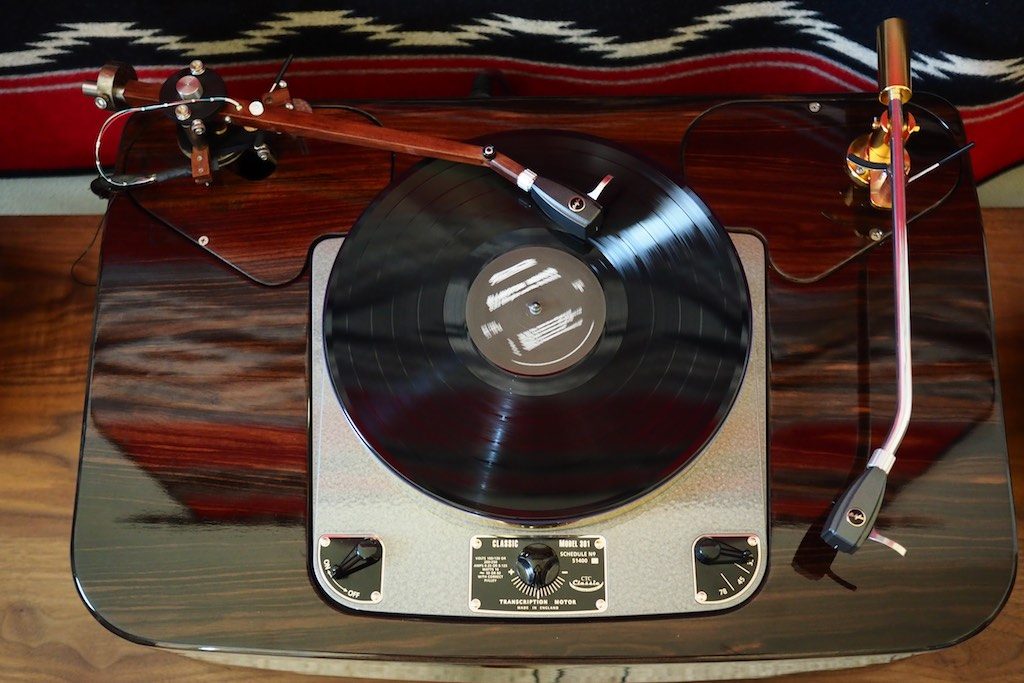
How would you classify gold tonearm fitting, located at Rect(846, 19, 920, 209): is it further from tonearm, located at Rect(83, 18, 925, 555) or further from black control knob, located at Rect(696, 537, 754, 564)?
black control knob, located at Rect(696, 537, 754, 564)

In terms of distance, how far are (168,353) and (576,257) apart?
38cm

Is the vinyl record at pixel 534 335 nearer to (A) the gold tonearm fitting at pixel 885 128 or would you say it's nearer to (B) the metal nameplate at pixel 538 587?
(B) the metal nameplate at pixel 538 587

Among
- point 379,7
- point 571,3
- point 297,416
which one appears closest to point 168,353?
point 297,416

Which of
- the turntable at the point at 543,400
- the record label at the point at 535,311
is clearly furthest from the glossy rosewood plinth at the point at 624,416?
the record label at the point at 535,311

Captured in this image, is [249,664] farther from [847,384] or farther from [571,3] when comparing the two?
[571,3]

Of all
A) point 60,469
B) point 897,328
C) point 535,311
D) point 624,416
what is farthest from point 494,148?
point 60,469

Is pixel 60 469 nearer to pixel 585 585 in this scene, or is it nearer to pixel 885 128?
pixel 585 585

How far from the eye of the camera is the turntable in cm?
76

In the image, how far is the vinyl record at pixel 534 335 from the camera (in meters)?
0.76

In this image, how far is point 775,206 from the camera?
0.89m

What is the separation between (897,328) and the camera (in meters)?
0.78

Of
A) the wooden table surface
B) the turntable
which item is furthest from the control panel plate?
the wooden table surface

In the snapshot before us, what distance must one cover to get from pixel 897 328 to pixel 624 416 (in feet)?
0.78

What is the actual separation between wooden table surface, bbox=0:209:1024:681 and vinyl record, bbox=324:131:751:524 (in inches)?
13.4
